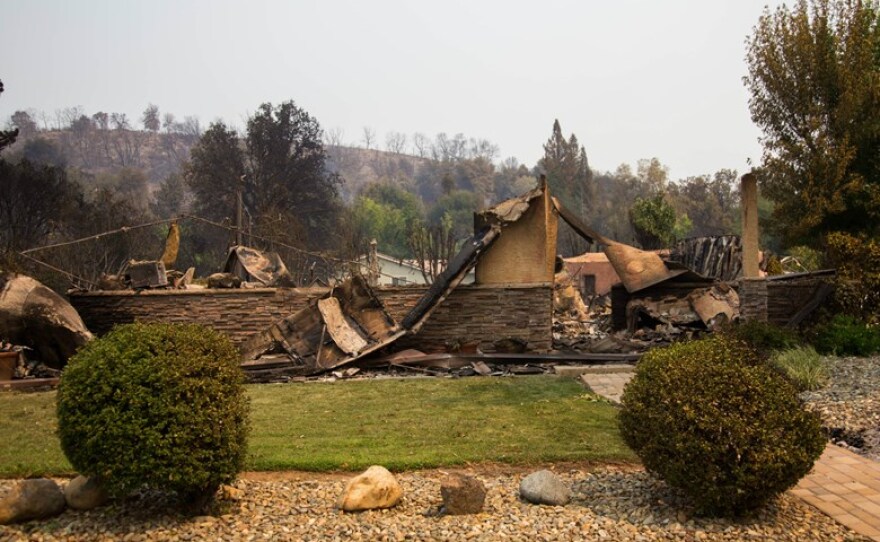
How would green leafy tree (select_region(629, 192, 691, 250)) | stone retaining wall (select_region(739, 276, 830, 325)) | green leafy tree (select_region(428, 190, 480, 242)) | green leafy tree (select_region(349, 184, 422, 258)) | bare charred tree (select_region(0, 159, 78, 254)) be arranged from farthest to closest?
green leafy tree (select_region(428, 190, 480, 242))
green leafy tree (select_region(349, 184, 422, 258))
green leafy tree (select_region(629, 192, 691, 250))
bare charred tree (select_region(0, 159, 78, 254))
stone retaining wall (select_region(739, 276, 830, 325))

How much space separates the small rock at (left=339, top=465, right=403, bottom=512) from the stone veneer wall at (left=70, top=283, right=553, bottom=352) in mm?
8078

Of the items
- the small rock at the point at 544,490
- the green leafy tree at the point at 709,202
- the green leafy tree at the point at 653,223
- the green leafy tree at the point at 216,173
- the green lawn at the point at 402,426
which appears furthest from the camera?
the green leafy tree at the point at 709,202

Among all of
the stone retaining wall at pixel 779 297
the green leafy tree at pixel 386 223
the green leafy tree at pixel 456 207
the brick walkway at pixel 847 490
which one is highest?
the green leafy tree at pixel 456 207

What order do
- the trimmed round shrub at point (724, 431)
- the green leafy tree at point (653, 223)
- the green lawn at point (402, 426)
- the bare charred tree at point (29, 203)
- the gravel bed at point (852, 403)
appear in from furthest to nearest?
1. the green leafy tree at point (653, 223)
2. the bare charred tree at point (29, 203)
3. the gravel bed at point (852, 403)
4. the green lawn at point (402, 426)
5. the trimmed round shrub at point (724, 431)

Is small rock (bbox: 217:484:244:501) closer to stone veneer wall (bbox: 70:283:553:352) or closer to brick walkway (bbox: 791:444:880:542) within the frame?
brick walkway (bbox: 791:444:880:542)

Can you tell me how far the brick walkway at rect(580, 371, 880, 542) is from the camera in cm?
496

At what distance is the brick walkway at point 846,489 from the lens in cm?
496

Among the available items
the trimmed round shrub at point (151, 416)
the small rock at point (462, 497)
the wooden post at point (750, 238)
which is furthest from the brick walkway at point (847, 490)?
the wooden post at point (750, 238)

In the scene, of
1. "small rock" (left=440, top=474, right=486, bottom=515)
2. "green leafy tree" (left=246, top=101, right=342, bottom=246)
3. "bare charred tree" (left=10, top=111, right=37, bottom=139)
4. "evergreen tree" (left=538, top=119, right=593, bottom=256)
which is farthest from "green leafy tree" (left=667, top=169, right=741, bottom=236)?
"bare charred tree" (left=10, top=111, right=37, bottom=139)

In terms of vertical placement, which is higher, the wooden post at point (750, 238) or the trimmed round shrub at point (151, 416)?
the wooden post at point (750, 238)

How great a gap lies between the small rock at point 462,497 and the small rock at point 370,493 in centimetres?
41

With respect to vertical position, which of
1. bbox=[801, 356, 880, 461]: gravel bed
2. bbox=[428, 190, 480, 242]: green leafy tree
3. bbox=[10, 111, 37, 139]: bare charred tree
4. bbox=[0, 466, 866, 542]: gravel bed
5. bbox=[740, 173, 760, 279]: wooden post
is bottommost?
bbox=[0, 466, 866, 542]: gravel bed

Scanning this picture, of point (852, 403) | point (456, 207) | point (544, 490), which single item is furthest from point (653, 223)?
point (456, 207)

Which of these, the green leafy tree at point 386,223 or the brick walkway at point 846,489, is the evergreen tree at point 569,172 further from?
the brick walkway at point 846,489
